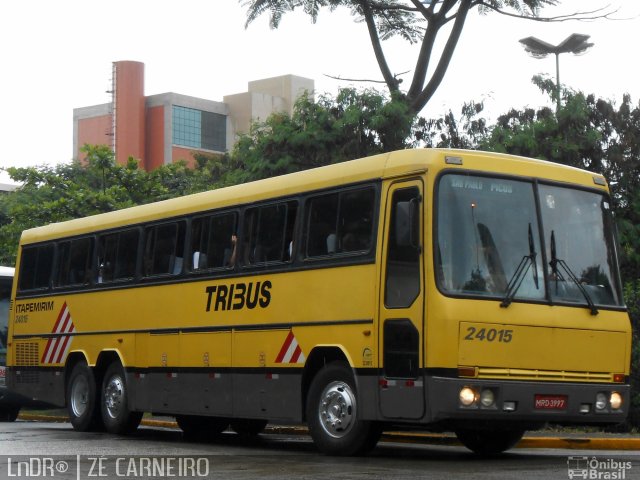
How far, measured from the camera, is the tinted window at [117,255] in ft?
60.6

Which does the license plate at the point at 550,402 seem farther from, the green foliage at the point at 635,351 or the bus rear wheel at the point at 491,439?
the green foliage at the point at 635,351

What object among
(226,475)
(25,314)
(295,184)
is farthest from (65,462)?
(25,314)

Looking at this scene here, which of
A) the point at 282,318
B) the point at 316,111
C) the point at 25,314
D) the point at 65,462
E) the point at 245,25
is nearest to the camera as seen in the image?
the point at 65,462

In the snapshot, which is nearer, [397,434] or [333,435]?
[333,435]

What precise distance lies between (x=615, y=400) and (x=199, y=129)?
290 feet

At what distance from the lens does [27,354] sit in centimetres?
2108

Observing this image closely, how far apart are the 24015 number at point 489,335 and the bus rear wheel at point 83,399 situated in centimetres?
801

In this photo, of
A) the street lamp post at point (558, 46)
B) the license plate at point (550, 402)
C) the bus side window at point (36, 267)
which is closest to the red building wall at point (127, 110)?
the street lamp post at point (558, 46)

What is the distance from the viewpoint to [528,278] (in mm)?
13141

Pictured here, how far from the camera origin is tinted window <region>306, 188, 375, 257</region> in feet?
45.1

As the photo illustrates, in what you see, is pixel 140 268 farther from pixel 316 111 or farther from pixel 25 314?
pixel 316 111

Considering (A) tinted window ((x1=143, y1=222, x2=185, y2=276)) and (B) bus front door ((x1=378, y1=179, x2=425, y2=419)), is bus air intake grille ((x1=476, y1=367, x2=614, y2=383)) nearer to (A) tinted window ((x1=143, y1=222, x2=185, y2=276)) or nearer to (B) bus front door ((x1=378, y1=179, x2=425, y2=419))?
(B) bus front door ((x1=378, y1=179, x2=425, y2=419))

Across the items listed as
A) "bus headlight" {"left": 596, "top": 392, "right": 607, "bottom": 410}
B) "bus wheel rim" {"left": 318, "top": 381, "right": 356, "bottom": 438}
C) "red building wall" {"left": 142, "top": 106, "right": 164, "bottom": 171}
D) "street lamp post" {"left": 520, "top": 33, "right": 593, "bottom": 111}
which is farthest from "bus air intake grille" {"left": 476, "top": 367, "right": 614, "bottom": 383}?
"red building wall" {"left": 142, "top": 106, "right": 164, "bottom": 171}

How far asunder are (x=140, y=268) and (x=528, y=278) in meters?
6.89
